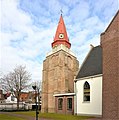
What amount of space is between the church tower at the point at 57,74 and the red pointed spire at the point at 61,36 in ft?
2.97

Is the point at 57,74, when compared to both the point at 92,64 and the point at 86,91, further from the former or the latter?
the point at 86,91

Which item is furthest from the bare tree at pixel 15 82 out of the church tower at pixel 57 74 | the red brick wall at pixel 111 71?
the red brick wall at pixel 111 71

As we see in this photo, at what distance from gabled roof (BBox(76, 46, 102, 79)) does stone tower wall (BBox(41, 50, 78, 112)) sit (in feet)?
33.7

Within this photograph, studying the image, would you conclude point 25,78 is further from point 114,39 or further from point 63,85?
point 114,39

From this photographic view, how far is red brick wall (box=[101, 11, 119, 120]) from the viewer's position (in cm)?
1831

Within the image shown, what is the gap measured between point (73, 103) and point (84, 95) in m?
3.15

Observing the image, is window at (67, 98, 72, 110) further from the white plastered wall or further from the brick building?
the white plastered wall

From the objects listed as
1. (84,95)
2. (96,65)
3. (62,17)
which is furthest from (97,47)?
(62,17)

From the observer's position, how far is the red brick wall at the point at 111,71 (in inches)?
721

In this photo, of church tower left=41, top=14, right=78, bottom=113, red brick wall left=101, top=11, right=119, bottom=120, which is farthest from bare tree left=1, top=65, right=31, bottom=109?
red brick wall left=101, top=11, right=119, bottom=120

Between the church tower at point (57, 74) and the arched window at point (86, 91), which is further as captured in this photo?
the church tower at point (57, 74)

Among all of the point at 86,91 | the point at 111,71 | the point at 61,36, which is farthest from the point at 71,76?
the point at 111,71

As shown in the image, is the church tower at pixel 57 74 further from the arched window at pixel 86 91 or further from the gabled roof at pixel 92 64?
the arched window at pixel 86 91

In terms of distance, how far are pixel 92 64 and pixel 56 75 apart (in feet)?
44.2
